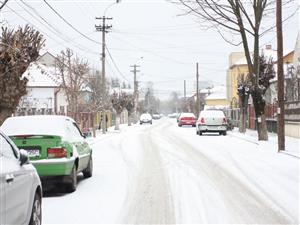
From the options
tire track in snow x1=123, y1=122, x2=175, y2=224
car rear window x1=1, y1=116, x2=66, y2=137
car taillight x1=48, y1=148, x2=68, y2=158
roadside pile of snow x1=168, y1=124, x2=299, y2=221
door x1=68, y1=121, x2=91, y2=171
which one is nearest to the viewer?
tire track in snow x1=123, y1=122, x2=175, y2=224

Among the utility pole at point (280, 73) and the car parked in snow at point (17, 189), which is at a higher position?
the utility pole at point (280, 73)

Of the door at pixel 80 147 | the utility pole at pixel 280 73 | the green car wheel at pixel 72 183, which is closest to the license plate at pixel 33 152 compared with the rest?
the green car wheel at pixel 72 183

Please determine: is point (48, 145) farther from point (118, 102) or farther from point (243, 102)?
point (118, 102)

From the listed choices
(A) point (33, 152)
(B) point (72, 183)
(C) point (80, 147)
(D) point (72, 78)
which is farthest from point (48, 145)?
(D) point (72, 78)

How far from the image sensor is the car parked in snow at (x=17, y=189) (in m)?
5.69

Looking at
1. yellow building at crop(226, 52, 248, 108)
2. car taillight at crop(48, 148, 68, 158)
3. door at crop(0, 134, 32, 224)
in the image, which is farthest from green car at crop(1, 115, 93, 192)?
yellow building at crop(226, 52, 248, 108)

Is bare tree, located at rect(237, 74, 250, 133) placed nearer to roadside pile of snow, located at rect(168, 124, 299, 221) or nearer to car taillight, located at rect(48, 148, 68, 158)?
roadside pile of snow, located at rect(168, 124, 299, 221)

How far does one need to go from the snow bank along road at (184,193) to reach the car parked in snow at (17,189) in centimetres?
155

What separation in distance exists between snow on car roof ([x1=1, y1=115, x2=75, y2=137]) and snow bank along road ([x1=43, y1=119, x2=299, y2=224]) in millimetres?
1240

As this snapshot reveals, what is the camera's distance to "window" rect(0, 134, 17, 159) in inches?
250

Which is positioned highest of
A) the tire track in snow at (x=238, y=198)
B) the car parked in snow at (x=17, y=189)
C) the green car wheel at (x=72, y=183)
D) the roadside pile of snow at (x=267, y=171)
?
the car parked in snow at (x=17, y=189)

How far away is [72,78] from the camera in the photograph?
119ft

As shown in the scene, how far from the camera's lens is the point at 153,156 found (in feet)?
68.1

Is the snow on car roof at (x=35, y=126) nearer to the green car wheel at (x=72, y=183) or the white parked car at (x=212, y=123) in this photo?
the green car wheel at (x=72, y=183)
